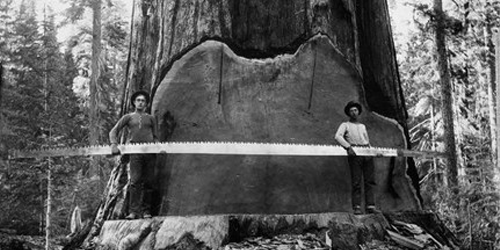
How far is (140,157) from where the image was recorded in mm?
6270

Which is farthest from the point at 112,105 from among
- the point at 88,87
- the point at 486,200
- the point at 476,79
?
the point at 486,200

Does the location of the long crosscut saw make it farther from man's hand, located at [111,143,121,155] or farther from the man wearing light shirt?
the man wearing light shirt

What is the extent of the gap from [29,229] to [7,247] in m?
6.83

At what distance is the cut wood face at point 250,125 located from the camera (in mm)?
6523

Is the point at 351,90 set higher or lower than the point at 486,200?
higher

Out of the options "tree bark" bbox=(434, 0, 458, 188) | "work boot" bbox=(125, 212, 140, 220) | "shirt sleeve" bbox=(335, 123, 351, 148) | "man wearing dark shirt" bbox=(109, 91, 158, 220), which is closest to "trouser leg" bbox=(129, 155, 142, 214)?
"man wearing dark shirt" bbox=(109, 91, 158, 220)

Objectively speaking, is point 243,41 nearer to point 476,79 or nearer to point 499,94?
point 499,94

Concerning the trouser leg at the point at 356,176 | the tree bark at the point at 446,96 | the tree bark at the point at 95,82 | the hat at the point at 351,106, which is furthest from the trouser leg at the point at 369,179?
the tree bark at the point at 95,82

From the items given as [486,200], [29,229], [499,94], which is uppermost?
[499,94]

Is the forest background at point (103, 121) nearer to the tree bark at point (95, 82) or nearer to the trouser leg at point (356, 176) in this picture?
the tree bark at point (95, 82)

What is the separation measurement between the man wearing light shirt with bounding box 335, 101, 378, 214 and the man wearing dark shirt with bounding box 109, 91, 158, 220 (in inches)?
88.8

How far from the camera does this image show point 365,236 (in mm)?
5816

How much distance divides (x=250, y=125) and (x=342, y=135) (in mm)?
1135

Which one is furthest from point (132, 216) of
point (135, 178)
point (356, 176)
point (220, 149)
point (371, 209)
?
point (371, 209)
